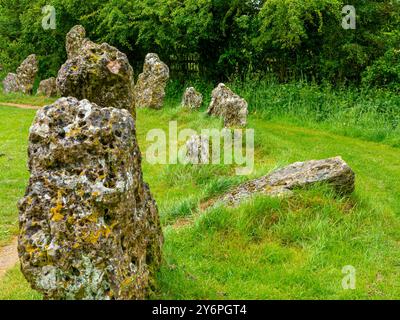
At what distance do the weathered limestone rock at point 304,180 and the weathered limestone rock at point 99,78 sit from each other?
2.54m

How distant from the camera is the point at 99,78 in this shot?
853 cm

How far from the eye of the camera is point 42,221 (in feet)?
13.7

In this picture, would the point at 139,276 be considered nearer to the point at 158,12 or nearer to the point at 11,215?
the point at 11,215

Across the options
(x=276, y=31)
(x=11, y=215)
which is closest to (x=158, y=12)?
(x=276, y=31)

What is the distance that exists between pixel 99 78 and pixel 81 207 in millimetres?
4778

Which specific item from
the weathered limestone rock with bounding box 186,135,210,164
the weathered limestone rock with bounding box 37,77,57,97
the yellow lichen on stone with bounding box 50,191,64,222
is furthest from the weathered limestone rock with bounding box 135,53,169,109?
the yellow lichen on stone with bounding box 50,191,64,222

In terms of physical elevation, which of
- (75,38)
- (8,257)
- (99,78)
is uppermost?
(75,38)

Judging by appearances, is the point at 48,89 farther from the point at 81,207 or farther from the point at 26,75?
the point at 81,207

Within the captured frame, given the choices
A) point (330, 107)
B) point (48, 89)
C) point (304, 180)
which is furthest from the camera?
point (48, 89)

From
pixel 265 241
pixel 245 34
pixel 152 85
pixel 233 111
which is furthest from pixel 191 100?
pixel 265 241

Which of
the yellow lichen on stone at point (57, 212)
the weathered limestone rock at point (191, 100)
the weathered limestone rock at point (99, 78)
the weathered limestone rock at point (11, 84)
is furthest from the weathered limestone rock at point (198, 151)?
the weathered limestone rock at point (11, 84)

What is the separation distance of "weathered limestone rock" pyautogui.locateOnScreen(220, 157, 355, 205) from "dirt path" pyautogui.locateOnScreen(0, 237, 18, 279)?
105 inches
